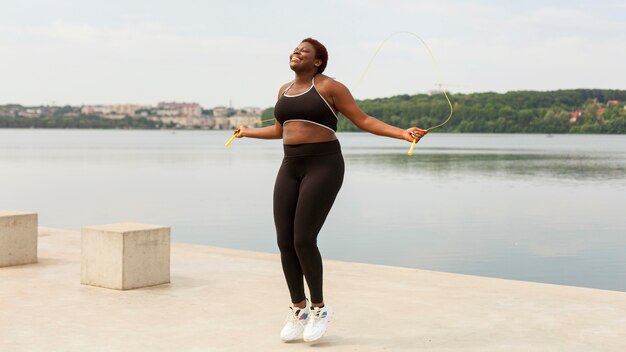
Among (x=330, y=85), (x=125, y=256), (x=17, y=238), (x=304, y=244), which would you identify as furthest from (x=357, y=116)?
(x=17, y=238)

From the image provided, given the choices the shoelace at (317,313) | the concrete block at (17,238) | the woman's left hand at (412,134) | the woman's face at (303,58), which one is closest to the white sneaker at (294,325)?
the shoelace at (317,313)

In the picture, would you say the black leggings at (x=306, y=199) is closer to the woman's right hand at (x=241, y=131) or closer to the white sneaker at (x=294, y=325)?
the white sneaker at (x=294, y=325)

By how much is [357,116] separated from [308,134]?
0.36 metres

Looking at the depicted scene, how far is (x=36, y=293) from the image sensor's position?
8148mm

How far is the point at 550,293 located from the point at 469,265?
10732 millimetres

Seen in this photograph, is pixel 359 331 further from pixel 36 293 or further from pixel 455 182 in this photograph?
pixel 455 182

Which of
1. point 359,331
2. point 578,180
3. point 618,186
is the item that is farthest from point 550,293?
point 578,180

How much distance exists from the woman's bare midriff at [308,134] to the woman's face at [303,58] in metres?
0.38

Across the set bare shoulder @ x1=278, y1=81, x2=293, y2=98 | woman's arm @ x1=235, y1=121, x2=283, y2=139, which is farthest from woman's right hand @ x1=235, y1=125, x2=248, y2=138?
bare shoulder @ x1=278, y1=81, x2=293, y2=98

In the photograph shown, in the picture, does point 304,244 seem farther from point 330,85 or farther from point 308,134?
point 330,85

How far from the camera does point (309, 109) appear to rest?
20.5ft

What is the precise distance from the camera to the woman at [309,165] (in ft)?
20.3

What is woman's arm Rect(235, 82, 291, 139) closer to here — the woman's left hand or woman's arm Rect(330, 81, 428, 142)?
woman's arm Rect(330, 81, 428, 142)

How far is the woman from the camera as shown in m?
6.20
